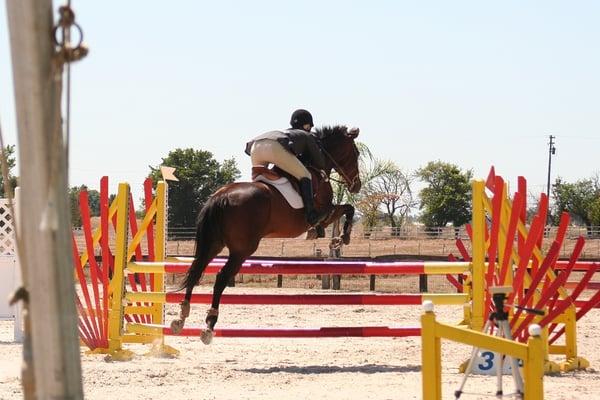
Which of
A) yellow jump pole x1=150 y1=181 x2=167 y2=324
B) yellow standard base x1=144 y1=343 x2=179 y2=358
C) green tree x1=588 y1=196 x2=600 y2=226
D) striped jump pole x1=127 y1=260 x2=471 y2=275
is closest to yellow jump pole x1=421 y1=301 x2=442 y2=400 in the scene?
striped jump pole x1=127 y1=260 x2=471 y2=275

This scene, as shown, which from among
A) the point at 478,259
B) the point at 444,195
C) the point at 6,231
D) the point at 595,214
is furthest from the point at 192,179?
the point at 478,259

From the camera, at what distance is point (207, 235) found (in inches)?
322

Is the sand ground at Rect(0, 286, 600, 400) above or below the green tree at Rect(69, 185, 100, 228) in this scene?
below

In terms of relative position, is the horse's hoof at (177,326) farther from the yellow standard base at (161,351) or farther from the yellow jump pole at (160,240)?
the yellow jump pole at (160,240)

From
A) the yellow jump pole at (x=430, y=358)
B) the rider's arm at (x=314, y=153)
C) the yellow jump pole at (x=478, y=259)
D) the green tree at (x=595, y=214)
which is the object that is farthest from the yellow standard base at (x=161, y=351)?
the green tree at (x=595, y=214)

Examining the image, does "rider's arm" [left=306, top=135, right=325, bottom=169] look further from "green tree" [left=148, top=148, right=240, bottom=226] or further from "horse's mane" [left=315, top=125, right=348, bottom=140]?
"green tree" [left=148, top=148, right=240, bottom=226]

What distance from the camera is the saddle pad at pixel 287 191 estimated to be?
27.5ft

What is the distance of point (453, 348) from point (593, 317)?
4.59m

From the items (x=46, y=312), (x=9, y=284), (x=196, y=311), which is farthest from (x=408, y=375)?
(x=196, y=311)

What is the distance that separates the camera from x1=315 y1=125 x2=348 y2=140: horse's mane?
355 inches

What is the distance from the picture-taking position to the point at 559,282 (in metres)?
7.42

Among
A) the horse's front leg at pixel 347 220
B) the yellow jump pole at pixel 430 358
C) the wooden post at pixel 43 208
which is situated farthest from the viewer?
the horse's front leg at pixel 347 220

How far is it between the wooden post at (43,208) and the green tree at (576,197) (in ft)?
203

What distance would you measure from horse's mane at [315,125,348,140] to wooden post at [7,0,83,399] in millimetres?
6143
